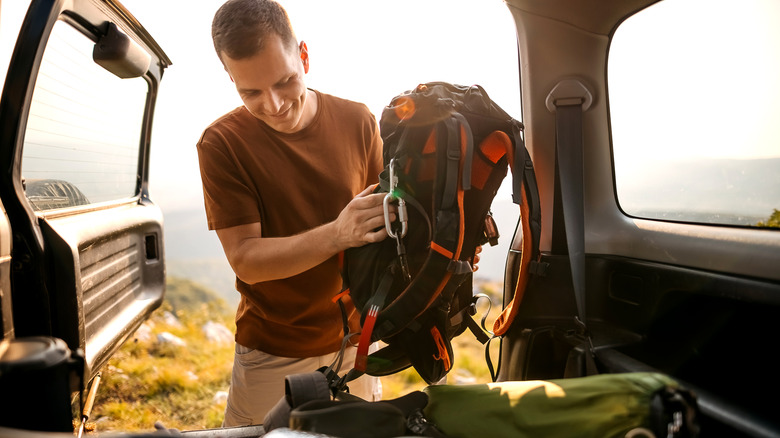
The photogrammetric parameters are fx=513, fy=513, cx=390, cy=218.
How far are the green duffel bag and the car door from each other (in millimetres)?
1134

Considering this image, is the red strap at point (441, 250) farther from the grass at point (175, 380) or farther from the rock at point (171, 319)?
the rock at point (171, 319)

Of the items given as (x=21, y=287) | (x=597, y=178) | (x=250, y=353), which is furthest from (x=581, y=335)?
(x=21, y=287)

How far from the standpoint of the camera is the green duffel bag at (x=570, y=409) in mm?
932

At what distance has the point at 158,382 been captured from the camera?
4219 mm

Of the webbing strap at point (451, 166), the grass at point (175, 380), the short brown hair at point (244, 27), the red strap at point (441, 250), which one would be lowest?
the grass at point (175, 380)

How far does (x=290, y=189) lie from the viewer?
1871 millimetres

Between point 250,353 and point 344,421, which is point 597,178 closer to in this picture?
point 344,421

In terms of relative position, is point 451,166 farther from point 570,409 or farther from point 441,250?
point 570,409

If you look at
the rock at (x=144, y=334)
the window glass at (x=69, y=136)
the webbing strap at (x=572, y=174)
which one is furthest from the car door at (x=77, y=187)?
the rock at (x=144, y=334)

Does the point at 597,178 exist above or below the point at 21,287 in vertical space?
above

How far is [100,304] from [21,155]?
2.40 feet

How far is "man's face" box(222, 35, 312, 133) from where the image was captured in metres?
1.67

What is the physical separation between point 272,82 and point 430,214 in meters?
0.72

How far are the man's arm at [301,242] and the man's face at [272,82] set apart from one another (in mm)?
395
